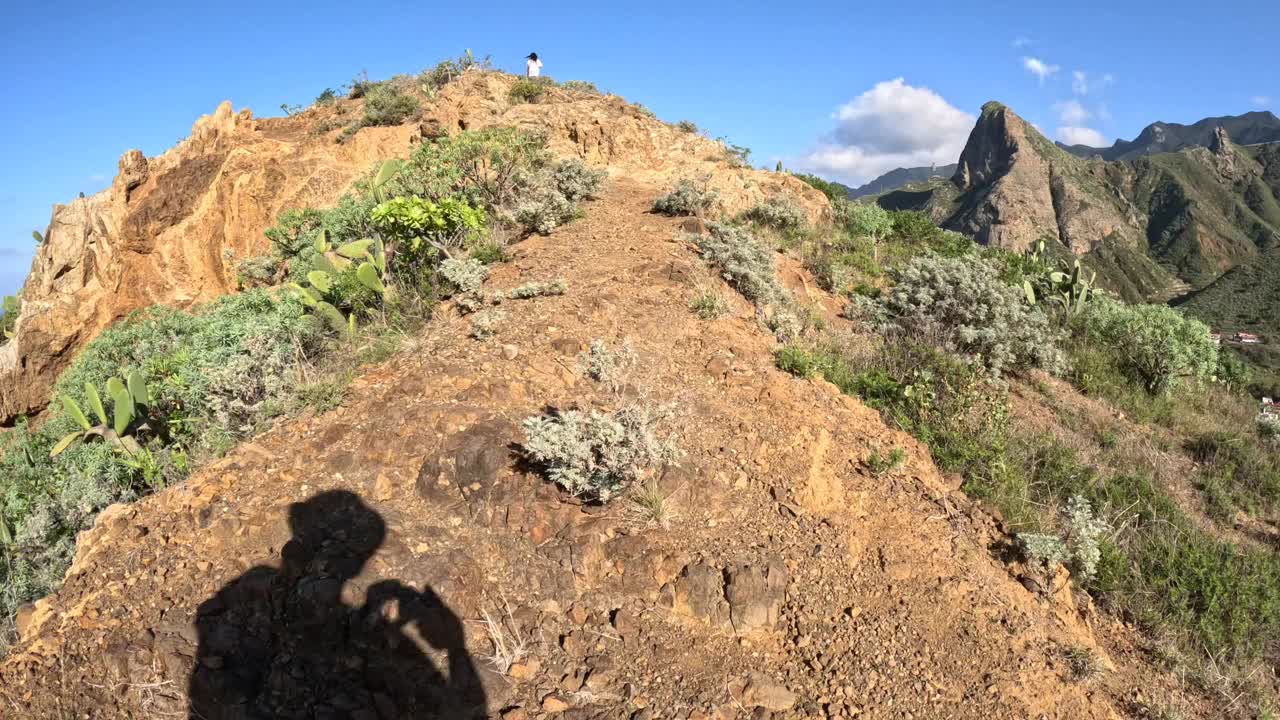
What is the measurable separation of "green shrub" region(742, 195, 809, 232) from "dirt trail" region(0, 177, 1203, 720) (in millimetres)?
5624

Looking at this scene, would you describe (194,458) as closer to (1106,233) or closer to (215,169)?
(215,169)

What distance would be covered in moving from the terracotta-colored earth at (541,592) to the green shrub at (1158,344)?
4972mm

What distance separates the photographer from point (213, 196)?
12.9 meters

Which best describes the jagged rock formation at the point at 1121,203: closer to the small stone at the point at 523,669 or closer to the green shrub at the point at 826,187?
the green shrub at the point at 826,187

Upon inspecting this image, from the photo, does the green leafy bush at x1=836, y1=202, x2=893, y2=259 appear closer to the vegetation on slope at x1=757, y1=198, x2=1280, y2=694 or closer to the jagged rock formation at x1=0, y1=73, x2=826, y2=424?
the jagged rock formation at x1=0, y1=73, x2=826, y2=424

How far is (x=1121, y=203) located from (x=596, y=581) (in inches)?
4467

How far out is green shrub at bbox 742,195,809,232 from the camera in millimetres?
9984

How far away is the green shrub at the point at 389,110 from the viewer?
13492mm

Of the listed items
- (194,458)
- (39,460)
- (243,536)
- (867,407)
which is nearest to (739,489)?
(867,407)

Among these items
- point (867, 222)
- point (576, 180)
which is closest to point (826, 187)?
point (867, 222)

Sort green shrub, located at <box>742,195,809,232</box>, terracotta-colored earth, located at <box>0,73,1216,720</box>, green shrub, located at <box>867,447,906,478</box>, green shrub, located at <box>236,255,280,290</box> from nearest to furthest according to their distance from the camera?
terracotta-colored earth, located at <box>0,73,1216,720</box> < green shrub, located at <box>867,447,906,478</box> < green shrub, located at <box>742,195,809,232</box> < green shrub, located at <box>236,255,280,290</box>

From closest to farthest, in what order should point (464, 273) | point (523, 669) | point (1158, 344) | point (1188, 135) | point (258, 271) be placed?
point (523, 669)
point (464, 273)
point (1158, 344)
point (258, 271)
point (1188, 135)

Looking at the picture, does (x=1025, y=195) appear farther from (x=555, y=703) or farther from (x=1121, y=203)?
(x=555, y=703)

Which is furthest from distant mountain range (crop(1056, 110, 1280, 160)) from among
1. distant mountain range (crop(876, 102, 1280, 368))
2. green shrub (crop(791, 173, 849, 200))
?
green shrub (crop(791, 173, 849, 200))
